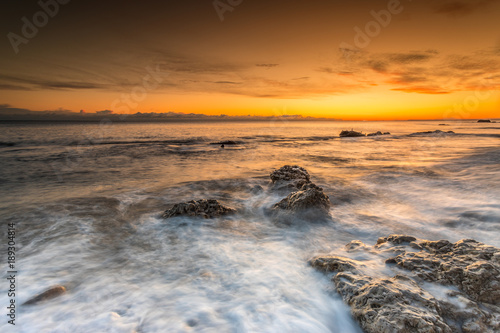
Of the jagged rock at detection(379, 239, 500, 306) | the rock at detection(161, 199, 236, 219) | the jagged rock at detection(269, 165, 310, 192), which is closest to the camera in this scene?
the jagged rock at detection(379, 239, 500, 306)

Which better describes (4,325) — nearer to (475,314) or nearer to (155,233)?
(155,233)

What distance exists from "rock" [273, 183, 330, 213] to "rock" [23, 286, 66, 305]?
4203mm

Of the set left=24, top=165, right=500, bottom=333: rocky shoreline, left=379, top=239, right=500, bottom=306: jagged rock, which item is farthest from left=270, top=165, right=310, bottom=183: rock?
left=379, top=239, right=500, bottom=306: jagged rock

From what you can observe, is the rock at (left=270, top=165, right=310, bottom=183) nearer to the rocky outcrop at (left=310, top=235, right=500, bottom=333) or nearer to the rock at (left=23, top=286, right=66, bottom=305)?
the rocky outcrop at (left=310, top=235, right=500, bottom=333)

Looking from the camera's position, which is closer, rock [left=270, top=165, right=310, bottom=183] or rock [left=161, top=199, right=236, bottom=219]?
rock [left=161, top=199, right=236, bottom=219]

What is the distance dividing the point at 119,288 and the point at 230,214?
303 centimetres

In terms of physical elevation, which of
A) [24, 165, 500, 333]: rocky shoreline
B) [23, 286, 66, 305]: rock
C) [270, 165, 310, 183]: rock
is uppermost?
[270, 165, 310, 183]: rock

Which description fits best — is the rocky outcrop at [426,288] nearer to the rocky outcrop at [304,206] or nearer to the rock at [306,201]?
the rocky outcrop at [304,206]

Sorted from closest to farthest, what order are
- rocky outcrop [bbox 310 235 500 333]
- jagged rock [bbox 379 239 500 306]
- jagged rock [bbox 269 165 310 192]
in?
rocky outcrop [bbox 310 235 500 333]
jagged rock [bbox 379 239 500 306]
jagged rock [bbox 269 165 310 192]

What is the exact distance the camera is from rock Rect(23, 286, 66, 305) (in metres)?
2.90

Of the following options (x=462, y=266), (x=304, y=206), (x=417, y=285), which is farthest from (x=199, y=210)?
(x=462, y=266)

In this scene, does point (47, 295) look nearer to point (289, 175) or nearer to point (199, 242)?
point (199, 242)

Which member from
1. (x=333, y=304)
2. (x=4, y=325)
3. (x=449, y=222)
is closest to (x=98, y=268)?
(x=4, y=325)

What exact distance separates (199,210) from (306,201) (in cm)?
243
